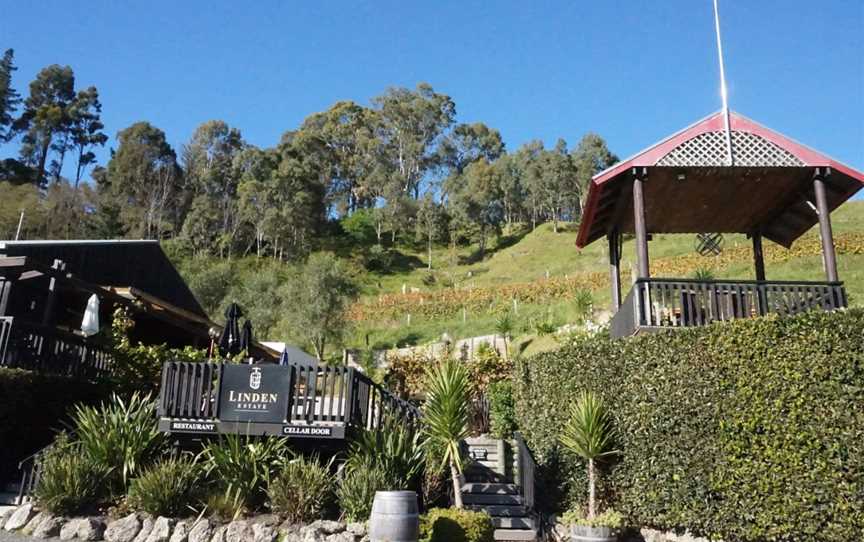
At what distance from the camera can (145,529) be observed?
25.0ft

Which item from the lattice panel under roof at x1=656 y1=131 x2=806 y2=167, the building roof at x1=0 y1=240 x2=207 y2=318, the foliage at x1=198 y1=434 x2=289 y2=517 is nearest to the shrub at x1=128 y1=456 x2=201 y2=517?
the foliage at x1=198 y1=434 x2=289 y2=517

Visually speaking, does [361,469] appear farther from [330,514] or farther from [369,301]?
[369,301]

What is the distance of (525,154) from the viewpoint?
67.2m

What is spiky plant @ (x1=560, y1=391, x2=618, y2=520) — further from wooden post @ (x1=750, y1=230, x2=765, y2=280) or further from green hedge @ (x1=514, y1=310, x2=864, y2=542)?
wooden post @ (x1=750, y1=230, x2=765, y2=280)

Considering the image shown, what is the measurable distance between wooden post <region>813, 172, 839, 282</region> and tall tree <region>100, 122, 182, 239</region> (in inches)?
1988

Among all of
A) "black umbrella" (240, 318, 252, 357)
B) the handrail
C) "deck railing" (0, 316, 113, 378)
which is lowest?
the handrail

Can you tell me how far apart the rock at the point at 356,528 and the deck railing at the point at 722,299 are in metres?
5.25

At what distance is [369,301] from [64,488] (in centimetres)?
3410

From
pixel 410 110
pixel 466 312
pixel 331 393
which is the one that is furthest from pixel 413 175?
pixel 331 393

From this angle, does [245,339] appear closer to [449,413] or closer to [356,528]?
[449,413]

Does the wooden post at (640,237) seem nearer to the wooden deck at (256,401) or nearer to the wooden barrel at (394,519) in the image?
the wooden deck at (256,401)

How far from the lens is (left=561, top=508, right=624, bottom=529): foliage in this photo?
25.1 ft

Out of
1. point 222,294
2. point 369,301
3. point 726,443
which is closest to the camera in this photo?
point 726,443

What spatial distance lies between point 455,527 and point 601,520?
1.96m
